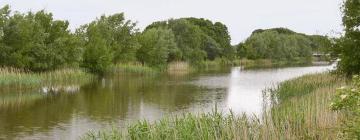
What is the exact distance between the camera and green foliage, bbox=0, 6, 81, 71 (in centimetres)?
3638

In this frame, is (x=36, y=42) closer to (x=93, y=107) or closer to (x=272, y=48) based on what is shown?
(x=93, y=107)

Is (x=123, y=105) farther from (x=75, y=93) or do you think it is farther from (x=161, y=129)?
(x=161, y=129)

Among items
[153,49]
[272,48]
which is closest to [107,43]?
[153,49]

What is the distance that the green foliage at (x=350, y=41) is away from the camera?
24562 millimetres

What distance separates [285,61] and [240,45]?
39.7ft

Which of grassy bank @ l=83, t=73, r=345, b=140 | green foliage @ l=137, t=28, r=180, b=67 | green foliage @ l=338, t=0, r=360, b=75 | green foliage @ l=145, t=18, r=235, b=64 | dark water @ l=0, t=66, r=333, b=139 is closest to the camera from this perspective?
grassy bank @ l=83, t=73, r=345, b=140

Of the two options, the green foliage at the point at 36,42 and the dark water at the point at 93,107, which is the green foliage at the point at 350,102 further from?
the green foliage at the point at 36,42

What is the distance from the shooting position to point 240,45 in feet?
359

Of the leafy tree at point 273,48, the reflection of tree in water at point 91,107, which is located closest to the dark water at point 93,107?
the reflection of tree in water at point 91,107

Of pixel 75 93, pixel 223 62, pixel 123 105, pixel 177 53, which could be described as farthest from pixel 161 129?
pixel 223 62

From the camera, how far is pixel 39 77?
36125 mm

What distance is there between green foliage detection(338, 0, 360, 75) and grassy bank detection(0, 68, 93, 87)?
20.5m

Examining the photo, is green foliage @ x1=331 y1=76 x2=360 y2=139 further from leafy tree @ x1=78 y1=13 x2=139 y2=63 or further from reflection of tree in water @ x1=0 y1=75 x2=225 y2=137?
leafy tree @ x1=78 y1=13 x2=139 y2=63

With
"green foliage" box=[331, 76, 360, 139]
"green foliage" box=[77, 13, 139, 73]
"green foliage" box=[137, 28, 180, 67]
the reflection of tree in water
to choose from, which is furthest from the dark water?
"green foliage" box=[137, 28, 180, 67]
